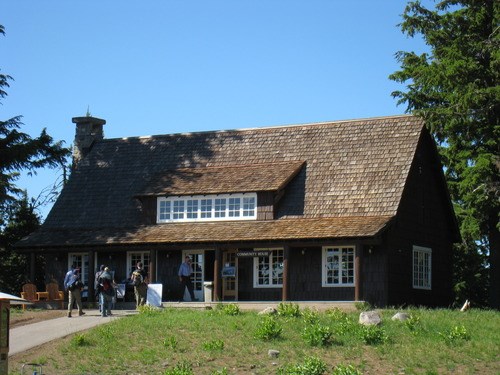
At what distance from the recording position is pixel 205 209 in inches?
1705

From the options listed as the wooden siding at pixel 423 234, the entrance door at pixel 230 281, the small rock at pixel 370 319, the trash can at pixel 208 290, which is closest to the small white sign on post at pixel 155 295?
the trash can at pixel 208 290

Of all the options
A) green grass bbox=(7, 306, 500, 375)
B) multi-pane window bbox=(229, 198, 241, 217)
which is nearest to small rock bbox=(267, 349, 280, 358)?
green grass bbox=(7, 306, 500, 375)

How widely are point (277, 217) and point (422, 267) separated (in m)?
5.91

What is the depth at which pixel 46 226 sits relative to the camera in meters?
46.3

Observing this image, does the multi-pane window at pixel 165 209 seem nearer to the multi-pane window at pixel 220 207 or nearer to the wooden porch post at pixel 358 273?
the multi-pane window at pixel 220 207

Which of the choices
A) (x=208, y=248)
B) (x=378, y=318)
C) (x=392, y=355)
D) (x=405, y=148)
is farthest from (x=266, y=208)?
(x=392, y=355)

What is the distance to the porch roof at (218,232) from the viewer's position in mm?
38844

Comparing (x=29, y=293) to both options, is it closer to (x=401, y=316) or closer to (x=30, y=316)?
(x=30, y=316)

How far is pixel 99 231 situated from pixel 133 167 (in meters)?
3.78

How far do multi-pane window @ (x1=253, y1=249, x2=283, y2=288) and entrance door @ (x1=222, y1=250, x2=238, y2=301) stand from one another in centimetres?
82

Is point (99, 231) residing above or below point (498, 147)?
below

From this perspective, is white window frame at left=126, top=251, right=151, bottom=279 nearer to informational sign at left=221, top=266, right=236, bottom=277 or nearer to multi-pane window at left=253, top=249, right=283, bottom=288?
informational sign at left=221, top=266, right=236, bottom=277

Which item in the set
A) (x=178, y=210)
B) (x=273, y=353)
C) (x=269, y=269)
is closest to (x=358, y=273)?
(x=269, y=269)

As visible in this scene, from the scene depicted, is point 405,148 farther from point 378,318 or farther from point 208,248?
point 378,318
